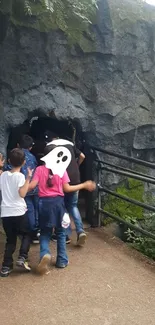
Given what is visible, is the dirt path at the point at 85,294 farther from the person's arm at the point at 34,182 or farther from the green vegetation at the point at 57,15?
the green vegetation at the point at 57,15

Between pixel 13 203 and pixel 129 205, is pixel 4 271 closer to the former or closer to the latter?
pixel 13 203

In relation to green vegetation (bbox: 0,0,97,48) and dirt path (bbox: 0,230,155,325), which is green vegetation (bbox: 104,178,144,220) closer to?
dirt path (bbox: 0,230,155,325)

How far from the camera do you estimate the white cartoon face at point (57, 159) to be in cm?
418

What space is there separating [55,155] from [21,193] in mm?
537

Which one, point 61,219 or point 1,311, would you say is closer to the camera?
point 1,311

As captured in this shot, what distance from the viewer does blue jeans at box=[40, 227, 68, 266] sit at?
420 centimetres

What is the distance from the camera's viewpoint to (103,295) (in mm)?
3828

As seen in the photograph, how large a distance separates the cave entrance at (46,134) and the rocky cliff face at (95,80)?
24 centimetres

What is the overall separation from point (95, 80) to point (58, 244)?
297cm

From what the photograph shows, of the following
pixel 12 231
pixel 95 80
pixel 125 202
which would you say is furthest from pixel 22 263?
pixel 95 80

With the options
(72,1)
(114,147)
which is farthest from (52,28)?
(114,147)

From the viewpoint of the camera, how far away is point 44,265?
4129mm

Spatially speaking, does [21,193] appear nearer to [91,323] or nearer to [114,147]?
[91,323]

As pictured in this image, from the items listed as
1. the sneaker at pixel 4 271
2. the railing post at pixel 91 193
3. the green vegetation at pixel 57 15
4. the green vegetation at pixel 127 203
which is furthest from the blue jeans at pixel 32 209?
the green vegetation at pixel 57 15
